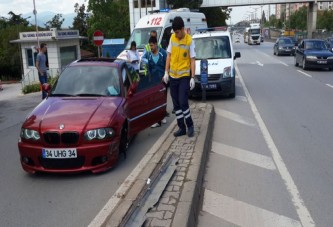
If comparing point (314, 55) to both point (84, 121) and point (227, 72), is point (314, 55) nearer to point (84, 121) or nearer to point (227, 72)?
point (227, 72)

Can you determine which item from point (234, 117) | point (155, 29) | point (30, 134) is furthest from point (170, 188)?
point (155, 29)

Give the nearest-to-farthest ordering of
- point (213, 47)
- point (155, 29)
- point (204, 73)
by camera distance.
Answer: point (204, 73) → point (213, 47) → point (155, 29)

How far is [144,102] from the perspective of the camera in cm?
779

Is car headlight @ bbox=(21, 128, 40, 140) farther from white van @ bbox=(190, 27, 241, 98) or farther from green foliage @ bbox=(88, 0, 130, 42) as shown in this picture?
green foliage @ bbox=(88, 0, 130, 42)

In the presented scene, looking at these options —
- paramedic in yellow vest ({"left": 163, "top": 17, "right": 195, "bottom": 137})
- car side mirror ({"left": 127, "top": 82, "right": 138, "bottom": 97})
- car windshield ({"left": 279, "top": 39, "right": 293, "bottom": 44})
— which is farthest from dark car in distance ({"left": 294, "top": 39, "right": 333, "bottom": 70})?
car side mirror ({"left": 127, "top": 82, "right": 138, "bottom": 97})

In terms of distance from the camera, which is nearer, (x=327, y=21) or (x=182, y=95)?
(x=182, y=95)

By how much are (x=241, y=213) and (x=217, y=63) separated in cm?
889

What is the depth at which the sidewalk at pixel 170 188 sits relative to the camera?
4270 mm

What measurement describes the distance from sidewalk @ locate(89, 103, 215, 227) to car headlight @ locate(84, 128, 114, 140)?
665mm

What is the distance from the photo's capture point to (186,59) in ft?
25.0

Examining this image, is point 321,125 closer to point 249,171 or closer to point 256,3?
point 249,171

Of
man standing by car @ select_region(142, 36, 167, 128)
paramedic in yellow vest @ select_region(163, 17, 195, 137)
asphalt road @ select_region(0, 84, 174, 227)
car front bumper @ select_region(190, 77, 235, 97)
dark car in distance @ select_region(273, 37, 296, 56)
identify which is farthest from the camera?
dark car in distance @ select_region(273, 37, 296, 56)

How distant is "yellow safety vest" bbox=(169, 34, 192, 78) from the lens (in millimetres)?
7586

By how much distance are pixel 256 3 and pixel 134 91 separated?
201ft
